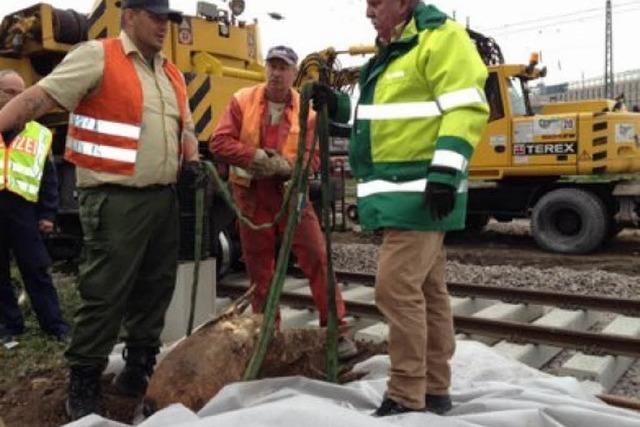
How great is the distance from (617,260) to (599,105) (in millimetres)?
2809

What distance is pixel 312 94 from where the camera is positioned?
3488 mm

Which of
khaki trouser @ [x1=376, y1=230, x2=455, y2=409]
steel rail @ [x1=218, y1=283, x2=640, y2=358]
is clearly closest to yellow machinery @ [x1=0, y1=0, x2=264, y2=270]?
steel rail @ [x1=218, y1=283, x2=640, y2=358]

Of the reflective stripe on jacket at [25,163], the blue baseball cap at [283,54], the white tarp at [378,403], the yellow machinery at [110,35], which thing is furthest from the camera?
the yellow machinery at [110,35]

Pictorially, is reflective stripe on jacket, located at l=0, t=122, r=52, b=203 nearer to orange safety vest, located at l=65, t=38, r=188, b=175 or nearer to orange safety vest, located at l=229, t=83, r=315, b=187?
orange safety vest, located at l=229, t=83, r=315, b=187

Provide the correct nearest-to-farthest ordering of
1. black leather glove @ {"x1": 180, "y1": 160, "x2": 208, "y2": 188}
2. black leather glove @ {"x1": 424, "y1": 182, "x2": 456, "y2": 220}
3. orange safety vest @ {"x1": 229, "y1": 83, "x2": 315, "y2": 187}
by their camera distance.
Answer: black leather glove @ {"x1": 424, "y1": 182, "x2": 456, "y2": 220} < black leather glove @ {"x1": 180, "y1": 160, "x2": 208, "y2": 188} < orange safety vest @ {"x1": 229, "y1": 83, "x2": 315, "y2": 187}

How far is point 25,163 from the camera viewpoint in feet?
16.7

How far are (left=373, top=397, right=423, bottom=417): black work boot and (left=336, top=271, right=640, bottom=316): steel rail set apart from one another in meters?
3.82

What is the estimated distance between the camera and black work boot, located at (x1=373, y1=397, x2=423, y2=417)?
121 inches

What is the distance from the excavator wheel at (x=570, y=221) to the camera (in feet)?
35.3

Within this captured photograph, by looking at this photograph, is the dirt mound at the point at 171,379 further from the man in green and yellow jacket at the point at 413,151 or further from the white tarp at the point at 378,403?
the man in green and yellow jacket at the point at 413,151

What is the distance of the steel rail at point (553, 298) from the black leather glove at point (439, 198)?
4023mm

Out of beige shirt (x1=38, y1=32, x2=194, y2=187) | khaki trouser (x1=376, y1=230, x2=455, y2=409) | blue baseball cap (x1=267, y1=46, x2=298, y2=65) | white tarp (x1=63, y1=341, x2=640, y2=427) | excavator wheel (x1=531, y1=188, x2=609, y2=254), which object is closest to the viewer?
white tarp (x1=63, y1=341, x2=640, y2=427)

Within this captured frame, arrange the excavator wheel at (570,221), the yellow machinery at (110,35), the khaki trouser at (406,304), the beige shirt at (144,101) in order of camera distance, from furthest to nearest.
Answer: the excavator wheel at (570,221) < the yellow machinery at (110,35) < the beige shirt at (144,101) < the khaki trouser at (406,304)

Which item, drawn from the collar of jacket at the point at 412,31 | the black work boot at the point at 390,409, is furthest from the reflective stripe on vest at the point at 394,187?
the black work boot at the point at 390,409
